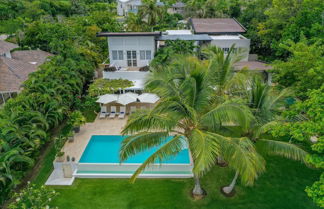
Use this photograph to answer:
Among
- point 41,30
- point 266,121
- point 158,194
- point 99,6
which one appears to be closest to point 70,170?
point 158,194

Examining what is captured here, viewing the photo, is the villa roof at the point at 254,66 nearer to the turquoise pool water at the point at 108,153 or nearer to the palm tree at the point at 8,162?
the turquoise pool water at the point at 108,153

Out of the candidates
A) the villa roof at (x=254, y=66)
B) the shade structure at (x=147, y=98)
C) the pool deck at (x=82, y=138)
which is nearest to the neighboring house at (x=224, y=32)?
the villa roof at (x=254, y=66)

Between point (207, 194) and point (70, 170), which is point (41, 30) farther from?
point (207, 194)

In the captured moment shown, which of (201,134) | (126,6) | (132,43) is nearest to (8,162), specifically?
(201,134)

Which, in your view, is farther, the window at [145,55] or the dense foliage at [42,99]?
the window at [145,55]

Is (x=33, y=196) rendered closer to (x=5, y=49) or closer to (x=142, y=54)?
(x=142, y=54)

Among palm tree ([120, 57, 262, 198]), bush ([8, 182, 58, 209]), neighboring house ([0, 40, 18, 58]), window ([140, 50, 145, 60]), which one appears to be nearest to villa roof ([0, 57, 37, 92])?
neighboring house ([0, 40, 18, 58])
